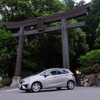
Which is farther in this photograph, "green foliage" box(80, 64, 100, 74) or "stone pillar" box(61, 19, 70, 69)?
"stone pillar" box(61, 19, 70, 69)

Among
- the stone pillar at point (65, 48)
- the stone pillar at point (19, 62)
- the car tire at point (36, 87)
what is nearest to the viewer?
the car tire at point (36, 87)

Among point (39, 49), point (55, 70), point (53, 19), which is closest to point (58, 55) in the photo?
point (39, 49)

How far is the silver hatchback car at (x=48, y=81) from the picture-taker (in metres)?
20.6

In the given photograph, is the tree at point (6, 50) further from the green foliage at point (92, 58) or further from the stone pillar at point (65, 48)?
the green foliage at point (92, 58)

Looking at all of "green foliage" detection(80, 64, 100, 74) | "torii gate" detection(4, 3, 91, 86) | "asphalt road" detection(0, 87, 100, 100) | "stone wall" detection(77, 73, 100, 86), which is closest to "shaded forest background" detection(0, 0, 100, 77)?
"torii gate" detection(4, 3, 91, 86)

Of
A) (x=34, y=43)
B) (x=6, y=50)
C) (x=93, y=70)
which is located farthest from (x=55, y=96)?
(x=34, y=43)

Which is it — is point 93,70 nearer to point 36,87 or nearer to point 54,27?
point 54,27

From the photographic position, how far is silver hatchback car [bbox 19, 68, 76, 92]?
20636 mm

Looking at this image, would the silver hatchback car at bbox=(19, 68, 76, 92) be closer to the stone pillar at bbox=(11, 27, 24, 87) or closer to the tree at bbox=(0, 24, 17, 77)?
the stone pillar at bbox=(11, 27, 24, 87)

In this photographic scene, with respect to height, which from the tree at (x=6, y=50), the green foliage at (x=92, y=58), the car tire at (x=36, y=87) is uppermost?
the tree at (x=6, y=50)

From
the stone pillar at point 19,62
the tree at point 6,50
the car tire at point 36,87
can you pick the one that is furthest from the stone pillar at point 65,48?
the car tire at point 36,87

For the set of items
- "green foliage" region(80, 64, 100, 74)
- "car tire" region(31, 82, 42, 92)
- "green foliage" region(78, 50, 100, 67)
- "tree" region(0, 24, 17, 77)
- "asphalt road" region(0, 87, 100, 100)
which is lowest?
"asphalt road" region(0, 87, 100, 100)

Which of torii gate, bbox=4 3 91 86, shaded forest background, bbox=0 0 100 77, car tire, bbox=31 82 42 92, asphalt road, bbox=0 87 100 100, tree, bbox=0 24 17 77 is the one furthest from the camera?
shaded forest background, bbox=0 0 100 77

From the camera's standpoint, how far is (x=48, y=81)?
2125 centimetres
